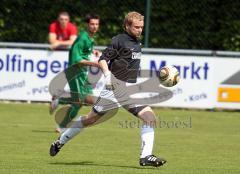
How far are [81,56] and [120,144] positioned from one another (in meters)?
2.52

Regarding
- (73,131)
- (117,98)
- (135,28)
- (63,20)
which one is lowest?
(73,131)

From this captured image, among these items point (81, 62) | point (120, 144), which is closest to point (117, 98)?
point (120, 144)

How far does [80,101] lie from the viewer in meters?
14.9

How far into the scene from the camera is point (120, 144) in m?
12.5

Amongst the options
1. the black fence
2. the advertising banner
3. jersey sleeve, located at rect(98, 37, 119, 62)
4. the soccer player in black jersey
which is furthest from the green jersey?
the black fence

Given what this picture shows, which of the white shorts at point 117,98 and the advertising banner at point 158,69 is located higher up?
the white shorts at point 117,98

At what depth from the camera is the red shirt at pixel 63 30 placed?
54.7 feet

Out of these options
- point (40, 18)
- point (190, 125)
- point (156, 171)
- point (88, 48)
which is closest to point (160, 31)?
point (40, 18)

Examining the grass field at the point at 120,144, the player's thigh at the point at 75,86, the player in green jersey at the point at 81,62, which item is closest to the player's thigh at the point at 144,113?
the grass field at the point at 120,144

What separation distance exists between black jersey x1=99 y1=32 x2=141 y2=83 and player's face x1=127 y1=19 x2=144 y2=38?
0.34ft

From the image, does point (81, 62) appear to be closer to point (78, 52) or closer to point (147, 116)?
point (78, 52)

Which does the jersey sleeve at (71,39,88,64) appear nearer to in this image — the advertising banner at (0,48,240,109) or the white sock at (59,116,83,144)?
the advertising banner at (0,48,240,109)

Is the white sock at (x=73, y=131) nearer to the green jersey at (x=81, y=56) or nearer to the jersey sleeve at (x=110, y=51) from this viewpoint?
the jersey sleeve at (x=110, y=51)

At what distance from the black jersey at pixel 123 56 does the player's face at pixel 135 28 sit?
104 mm
